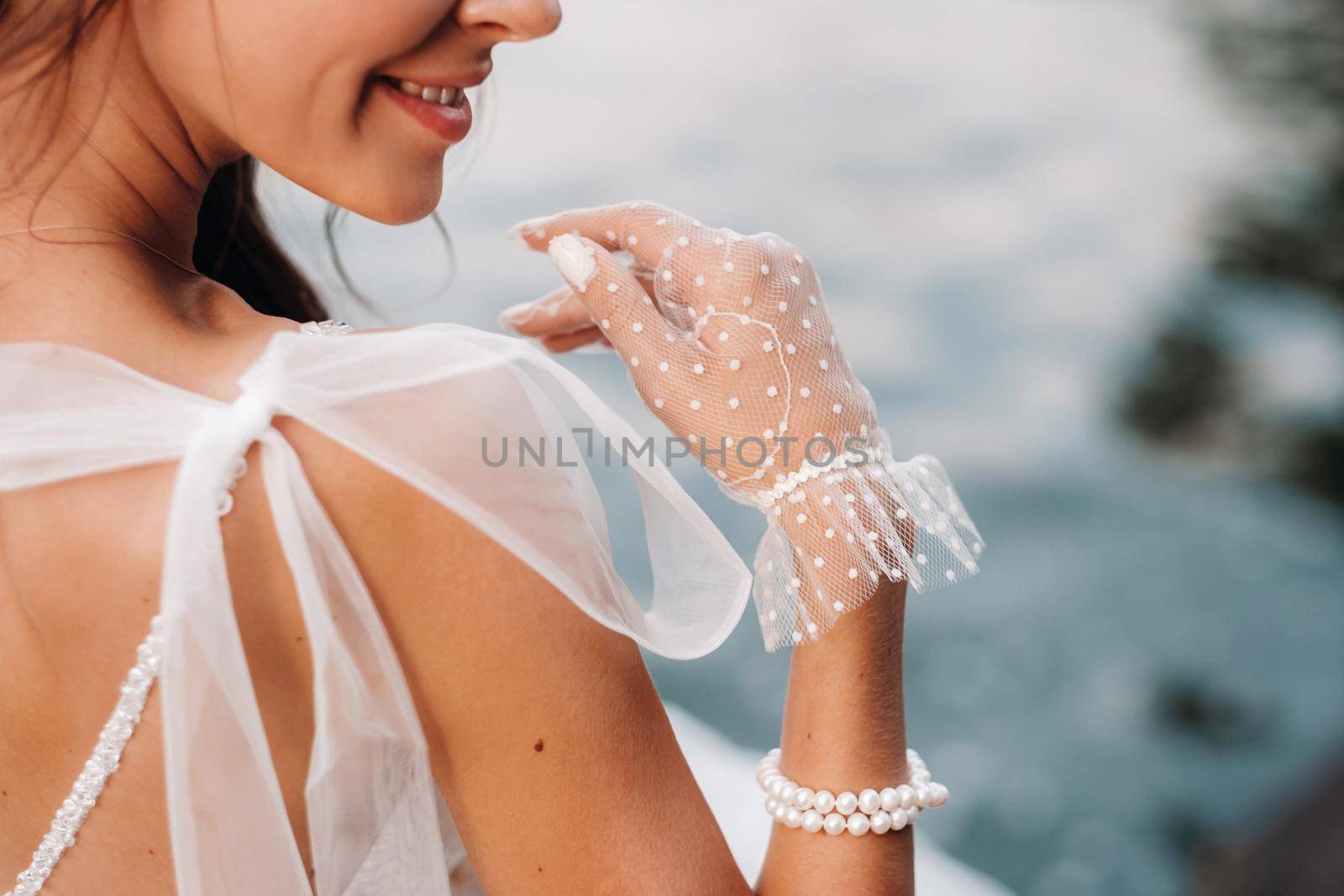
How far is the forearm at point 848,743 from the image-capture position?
85cm

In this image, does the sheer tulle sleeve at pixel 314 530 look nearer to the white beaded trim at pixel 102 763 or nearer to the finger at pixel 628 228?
the white beaded trim at pixel 102 763

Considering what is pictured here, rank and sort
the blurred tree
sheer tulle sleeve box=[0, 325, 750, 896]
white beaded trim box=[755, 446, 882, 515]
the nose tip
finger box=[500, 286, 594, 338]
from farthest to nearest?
1. the blurred tree
2. finger box=[500, 286, 594, 338]
3. white beaded trim box=[755, 446, 882, 515]
4. the nose tip
5. sheer tulle sleeve box=[0, 325, 750, 896]

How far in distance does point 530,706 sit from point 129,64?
509 millimetres

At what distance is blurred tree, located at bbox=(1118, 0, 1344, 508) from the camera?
4.32 m

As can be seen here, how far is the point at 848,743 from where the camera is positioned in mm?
868

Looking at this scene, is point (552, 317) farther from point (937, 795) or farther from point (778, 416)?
point (937, 795)

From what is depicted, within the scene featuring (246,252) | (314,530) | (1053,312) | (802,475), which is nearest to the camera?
(314,530)

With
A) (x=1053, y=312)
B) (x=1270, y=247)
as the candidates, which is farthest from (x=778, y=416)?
(x=1270, y=247)

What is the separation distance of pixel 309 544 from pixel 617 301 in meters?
0.33

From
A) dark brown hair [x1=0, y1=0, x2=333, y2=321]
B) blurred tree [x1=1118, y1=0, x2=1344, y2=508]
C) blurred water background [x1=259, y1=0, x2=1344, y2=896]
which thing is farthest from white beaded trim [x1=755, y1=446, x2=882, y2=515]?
blurred tree [x1=1118, y1=0, x2=1344, y2=508]

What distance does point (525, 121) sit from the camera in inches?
191

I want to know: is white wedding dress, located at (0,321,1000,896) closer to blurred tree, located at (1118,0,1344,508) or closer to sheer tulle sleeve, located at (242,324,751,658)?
sheer tulle sleeve, located at (242,324,751,658)

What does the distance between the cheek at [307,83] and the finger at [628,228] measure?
0.13 meters

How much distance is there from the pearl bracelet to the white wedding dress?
20 centimetres
